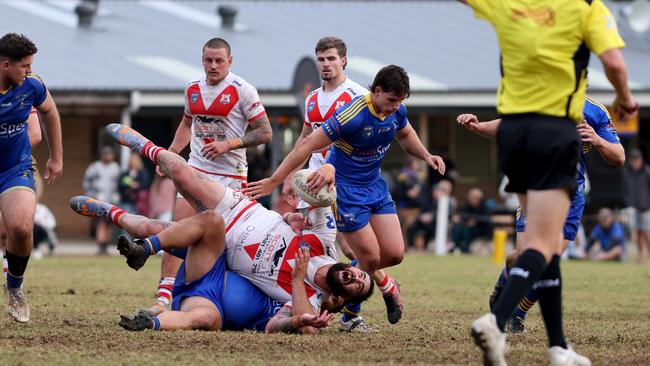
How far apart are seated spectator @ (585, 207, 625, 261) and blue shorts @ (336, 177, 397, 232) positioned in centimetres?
1377

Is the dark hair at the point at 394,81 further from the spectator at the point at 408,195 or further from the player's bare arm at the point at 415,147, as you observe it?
the spectator at the point at 408,195

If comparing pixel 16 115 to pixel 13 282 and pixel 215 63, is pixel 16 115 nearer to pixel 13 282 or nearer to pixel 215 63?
pixel 13 282

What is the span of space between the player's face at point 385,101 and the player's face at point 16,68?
2.64 meters

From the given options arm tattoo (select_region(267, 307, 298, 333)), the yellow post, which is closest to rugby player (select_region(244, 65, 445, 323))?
arm tattoo (select_region(267, 307, 298, 333))

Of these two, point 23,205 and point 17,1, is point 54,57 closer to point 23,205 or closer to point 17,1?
point 17,1

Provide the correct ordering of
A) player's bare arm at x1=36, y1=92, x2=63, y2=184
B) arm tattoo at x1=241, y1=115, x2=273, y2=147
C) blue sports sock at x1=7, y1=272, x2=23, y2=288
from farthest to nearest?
arm tattoo at x1=241, y1=115, x2=273, y2=147 → player's bare arm at x1=36, y1=92, x2=63, y2=184 → blue sports sock at x1=7, y1=272, x2=23, y2=288

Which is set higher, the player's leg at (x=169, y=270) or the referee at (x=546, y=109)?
the referee at (x=546, y=109)

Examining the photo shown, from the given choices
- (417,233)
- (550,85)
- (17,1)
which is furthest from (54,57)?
(550,85)

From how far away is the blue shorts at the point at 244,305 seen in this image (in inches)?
354

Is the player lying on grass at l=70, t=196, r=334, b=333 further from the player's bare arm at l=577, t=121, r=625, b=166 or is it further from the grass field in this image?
the player's bare arm at l=577, t=121, r=625, b=166

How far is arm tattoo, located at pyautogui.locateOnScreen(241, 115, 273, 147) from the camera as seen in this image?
10555 mm

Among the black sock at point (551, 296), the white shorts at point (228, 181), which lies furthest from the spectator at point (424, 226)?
the black sock at point (551, 296)

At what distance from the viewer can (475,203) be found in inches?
998

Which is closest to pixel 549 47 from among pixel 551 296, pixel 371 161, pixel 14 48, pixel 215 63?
pixel 551 296
